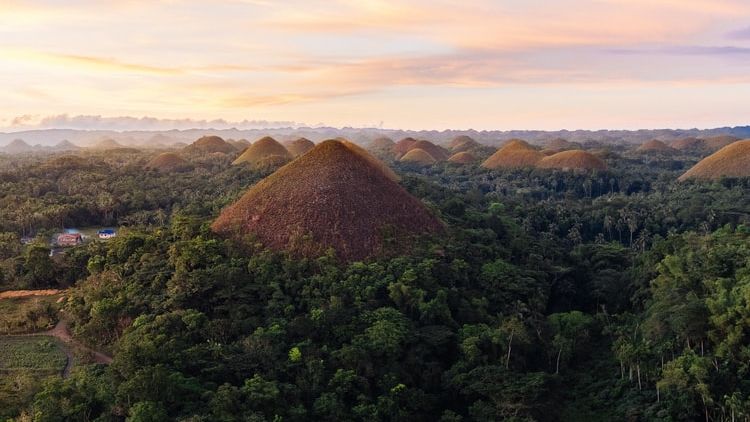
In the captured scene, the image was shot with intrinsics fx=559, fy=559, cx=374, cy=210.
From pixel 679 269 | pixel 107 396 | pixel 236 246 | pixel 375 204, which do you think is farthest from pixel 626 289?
pixel 107 396

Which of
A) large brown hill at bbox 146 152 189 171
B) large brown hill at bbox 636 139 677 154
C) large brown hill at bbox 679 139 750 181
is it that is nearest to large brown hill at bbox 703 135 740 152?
large brown hill at bbox 636 139 677 154

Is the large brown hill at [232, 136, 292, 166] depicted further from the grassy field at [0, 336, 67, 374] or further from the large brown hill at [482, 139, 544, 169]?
the grassy field at [0, 336, 67, 374]

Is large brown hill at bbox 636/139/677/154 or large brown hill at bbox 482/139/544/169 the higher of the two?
large brown hill at bbox 636/139/677/154

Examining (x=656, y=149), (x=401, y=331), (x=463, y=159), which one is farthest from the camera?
(x=656, y=149)

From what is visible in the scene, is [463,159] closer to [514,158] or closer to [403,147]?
[514,158]

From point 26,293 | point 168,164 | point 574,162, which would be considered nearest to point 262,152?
point 168,164

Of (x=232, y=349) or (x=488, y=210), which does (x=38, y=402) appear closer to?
(x=232, y=349)

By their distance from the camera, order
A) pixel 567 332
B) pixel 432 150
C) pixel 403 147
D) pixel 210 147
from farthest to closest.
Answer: pixel 403 147 → pixel 432 150 → pixel 210 147 → pixel 567 332

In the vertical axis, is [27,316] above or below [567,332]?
above
